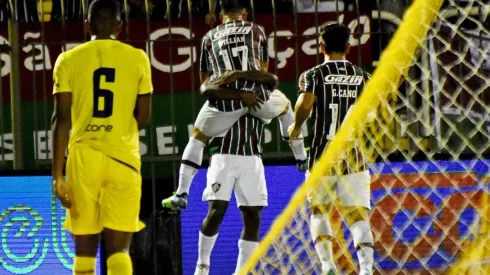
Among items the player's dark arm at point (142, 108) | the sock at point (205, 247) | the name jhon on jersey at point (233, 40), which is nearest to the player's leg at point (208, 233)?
the sock at point (205, 247)

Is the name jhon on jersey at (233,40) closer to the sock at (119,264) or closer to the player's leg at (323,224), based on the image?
the player's leg at (323,224)

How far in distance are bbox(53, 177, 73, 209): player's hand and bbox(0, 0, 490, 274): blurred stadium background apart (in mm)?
2938

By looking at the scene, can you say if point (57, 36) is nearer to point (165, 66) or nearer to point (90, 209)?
point (165, 66)

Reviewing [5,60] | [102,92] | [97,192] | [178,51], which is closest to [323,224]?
[97,192]

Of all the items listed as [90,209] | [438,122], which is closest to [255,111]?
[438,122]

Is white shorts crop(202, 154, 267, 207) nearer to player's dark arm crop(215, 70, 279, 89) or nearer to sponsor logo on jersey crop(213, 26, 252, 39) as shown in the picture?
player's dark arm crop(215, 70, 279, 89)

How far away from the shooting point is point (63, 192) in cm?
658

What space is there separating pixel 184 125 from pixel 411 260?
7.85 feet

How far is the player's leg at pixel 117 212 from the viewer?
6.66m

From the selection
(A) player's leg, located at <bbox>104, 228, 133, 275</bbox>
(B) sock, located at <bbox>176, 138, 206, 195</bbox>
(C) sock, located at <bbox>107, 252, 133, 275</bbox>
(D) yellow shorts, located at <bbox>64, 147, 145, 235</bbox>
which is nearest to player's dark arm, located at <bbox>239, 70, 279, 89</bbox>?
(B) sock, located at <bbox>176, 138, 206, 195</bbox>

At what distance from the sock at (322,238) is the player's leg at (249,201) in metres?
0.45

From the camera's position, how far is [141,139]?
1030cm

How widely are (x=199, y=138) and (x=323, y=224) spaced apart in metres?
1.14

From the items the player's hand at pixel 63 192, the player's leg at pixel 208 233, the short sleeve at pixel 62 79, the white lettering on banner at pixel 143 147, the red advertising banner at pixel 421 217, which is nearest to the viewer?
the player's hand at pixel 63 192
